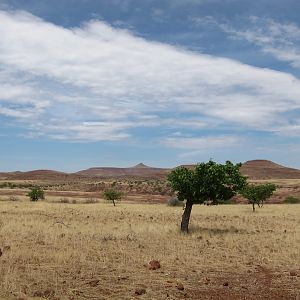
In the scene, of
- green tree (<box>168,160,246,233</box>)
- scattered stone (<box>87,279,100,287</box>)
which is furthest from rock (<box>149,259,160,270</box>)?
green tree (<box>168,160,246,233</box>)

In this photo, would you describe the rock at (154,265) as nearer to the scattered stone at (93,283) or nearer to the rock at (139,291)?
the scattered stone at (93,283)

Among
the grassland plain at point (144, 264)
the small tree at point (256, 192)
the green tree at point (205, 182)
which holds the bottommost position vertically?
the grassland plain at point (144, 264)

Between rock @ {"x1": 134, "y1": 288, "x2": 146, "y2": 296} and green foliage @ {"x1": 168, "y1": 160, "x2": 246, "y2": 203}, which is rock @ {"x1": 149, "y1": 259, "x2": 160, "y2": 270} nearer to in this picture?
rock @ {"x1": 134, "y1": 288, "x2": 146, "y2": 296}

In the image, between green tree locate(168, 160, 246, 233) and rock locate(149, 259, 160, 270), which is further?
green tree locate(168, 160, 246, 233)

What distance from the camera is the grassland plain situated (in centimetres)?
1247

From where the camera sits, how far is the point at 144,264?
1642 cm

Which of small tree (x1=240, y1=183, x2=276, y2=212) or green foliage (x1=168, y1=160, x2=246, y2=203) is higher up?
green foliage (x1=168, y1=160, x2=246, y2=203)

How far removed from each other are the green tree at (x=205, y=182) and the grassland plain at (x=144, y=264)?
223cm

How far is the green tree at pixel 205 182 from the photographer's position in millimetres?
27020

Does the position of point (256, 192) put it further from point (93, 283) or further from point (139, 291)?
point (139, 291)

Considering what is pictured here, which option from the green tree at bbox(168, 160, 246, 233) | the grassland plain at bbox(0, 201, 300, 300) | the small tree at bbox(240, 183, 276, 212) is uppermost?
the green tree at bbox(168, 160, 246, 233)

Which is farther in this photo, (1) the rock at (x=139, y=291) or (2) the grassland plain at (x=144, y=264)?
(2) the grassland plain at (x=144, y=264)

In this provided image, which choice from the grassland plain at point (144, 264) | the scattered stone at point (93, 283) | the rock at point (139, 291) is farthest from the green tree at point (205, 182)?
the rock at point (139, 291)

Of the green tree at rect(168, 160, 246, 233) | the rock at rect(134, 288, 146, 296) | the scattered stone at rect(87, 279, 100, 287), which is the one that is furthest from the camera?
the green tree at rect(168, 160, 246, 233)
